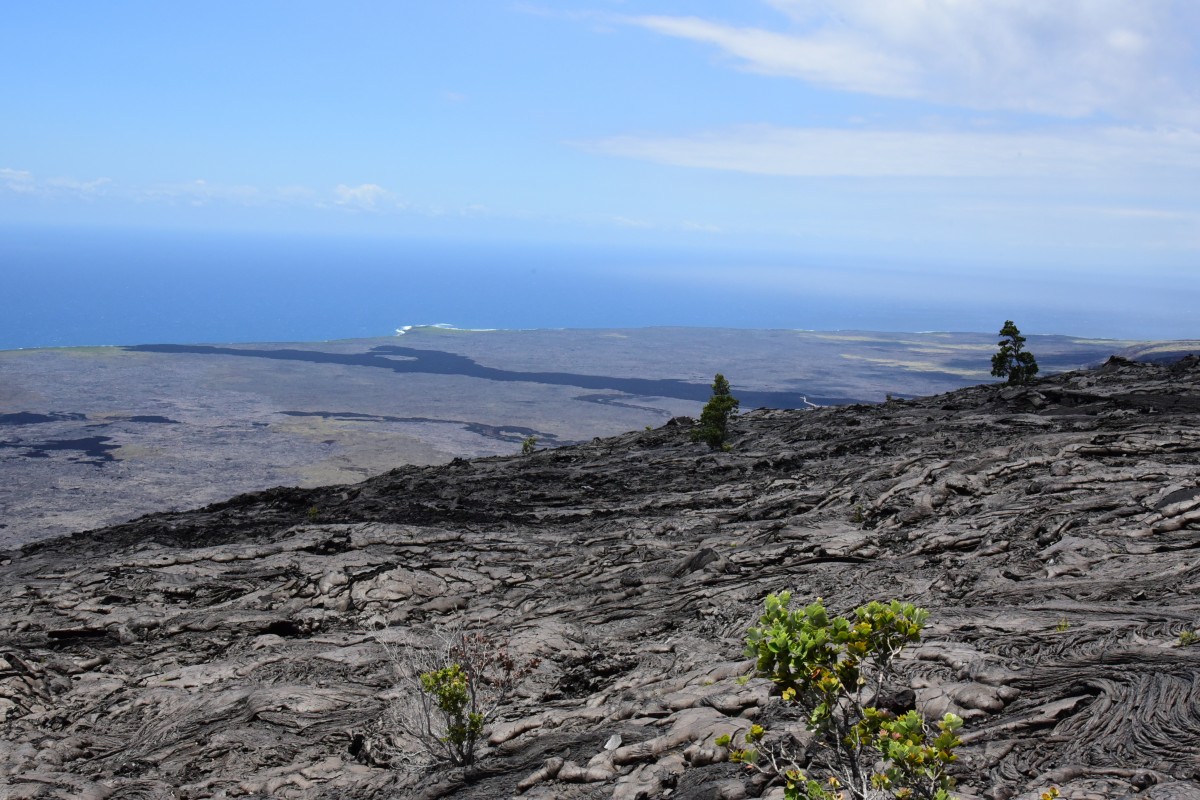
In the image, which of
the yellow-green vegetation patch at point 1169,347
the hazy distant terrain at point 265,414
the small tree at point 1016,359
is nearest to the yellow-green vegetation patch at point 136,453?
the hazy distant terrain at point 265,414

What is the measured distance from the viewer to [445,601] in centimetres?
2506

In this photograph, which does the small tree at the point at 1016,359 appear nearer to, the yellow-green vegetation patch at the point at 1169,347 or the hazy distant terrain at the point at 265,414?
the hazy distant terrain at the point at 265,414

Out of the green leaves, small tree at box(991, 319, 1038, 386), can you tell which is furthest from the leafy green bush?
small tree at box(991, 319, 1038, 386)

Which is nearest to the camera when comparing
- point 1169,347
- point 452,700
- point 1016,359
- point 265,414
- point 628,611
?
point 452,700

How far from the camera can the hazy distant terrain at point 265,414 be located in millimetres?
87250

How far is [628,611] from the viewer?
22.5m

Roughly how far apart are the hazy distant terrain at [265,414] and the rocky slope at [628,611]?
5136 centimetres

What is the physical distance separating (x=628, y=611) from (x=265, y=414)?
122 meters

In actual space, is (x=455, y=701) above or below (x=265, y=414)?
above

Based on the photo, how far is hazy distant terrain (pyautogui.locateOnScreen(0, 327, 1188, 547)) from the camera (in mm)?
87250

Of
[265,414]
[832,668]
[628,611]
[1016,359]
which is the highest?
[1016,359]

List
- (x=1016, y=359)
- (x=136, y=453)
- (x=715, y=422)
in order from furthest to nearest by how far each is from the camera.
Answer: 1. (x=136, y=453)
2. (x=1016, y=359)
3. (x=715, y=422)

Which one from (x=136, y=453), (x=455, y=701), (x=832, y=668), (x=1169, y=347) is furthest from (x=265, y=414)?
(x=1169, y=347)

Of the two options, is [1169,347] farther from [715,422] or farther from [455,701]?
[455,701]
